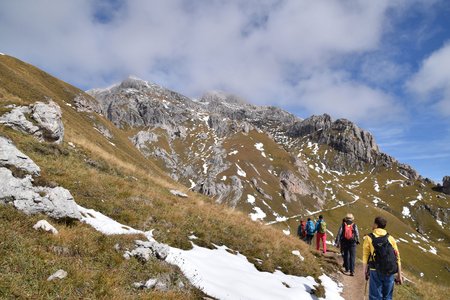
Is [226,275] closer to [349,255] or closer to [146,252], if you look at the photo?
[146,252]

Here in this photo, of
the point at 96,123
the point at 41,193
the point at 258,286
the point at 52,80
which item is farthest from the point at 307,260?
the point at 52,80

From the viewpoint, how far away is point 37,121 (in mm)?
21953

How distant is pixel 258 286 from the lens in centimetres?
1180

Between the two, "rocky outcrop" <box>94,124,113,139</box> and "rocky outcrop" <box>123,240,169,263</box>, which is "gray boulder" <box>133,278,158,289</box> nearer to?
"rocky outcrop" <box>123,240,169,263</box>

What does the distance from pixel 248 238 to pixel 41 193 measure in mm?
11376

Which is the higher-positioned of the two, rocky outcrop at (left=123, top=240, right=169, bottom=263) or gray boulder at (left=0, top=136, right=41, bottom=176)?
gray boulder at (left=0, top=136, right=41, bottom=176)

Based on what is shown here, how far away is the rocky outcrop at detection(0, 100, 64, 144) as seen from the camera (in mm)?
20219

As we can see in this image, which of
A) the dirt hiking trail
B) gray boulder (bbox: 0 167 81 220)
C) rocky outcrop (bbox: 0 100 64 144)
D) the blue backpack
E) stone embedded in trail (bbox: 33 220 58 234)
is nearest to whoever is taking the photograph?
stone embedded in trail (bbox: 33 220 58 234)

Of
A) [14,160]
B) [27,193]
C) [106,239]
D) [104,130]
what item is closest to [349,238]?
[106,239]

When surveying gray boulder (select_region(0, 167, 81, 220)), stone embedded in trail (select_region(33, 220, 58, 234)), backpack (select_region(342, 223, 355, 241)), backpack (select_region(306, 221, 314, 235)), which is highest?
backpack (select_region(306, 221, 314, 235))

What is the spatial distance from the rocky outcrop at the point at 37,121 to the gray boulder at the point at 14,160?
10.1 metres

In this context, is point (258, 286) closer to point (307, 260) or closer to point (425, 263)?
point (307, 260)

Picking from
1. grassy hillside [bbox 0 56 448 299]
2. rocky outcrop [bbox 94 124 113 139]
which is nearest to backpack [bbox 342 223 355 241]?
grassy hillside [bbox 0 56 448 299]

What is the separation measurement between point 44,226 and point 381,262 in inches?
414
